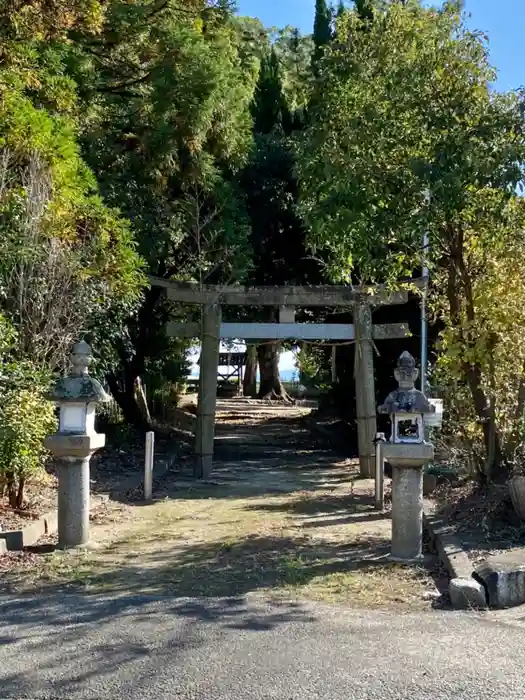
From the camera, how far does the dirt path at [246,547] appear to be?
6.17 meters

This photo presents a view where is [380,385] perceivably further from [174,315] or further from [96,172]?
[96,172]

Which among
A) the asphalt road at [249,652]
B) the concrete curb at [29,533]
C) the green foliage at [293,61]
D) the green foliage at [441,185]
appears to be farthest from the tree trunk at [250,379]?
the asphalt road at [249,652]

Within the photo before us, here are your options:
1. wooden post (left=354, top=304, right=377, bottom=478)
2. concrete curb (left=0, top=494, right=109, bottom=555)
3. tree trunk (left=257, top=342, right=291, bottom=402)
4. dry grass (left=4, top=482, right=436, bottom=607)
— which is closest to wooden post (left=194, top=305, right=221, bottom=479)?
wooden post (left=354, top=304, right=377, bottom=478)

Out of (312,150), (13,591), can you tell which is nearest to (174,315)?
(312,150)

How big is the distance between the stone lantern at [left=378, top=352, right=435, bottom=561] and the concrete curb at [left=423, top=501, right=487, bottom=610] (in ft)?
1.09

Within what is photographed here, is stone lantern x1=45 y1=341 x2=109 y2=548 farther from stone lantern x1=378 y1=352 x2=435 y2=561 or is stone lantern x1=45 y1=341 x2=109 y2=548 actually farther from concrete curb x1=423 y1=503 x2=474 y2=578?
concrete curb x1=423 y1=503 x2=474 y2=578

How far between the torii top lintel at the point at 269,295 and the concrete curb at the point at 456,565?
524cm

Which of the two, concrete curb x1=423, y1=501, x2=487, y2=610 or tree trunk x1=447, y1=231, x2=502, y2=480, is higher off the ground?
tree trunk x1=447, y1=231, x2=502, y2=480

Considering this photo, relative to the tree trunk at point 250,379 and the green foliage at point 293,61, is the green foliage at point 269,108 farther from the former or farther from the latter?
the tree trunk at point 250,379

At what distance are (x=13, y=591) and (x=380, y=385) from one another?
39.8 feet

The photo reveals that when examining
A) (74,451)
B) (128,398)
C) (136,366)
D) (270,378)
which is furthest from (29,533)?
(270,378)

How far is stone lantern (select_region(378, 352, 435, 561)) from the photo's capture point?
707cm

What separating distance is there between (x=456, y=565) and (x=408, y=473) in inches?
40.6

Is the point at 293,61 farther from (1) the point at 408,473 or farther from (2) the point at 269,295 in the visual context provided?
(1) the point at 408,473
